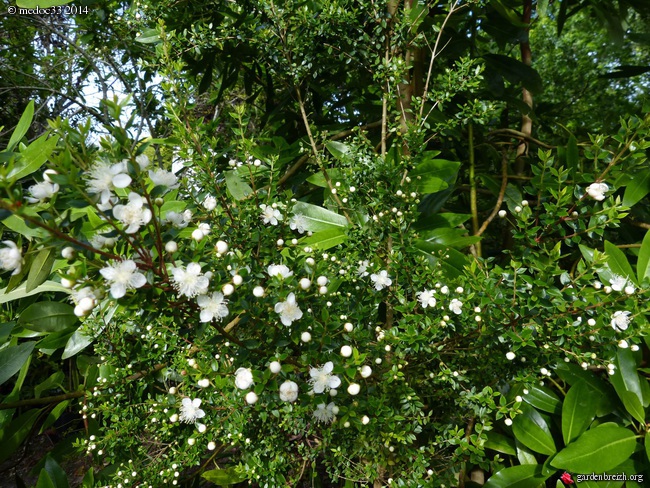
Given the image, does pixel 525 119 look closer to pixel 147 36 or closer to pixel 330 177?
pixel 330 177

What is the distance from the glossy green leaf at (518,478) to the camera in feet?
2.66

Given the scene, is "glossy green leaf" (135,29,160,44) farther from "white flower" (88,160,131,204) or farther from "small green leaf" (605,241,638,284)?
"small green leaf" (605,241,638,284)

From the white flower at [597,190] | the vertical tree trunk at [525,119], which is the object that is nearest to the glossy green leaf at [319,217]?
the white flower at [597,190]

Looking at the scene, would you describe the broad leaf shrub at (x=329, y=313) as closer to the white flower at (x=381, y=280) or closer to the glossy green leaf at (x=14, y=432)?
the white flower at (x=381, y=280)

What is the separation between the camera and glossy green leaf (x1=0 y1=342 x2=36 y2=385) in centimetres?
84

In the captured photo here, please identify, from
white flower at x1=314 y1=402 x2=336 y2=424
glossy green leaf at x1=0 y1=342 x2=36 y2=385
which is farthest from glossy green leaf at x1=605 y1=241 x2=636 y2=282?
glossy green leaf at x1=0 y1=342 x2=36 y2=385

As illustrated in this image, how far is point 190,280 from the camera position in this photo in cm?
44

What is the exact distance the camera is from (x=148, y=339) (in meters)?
0.79

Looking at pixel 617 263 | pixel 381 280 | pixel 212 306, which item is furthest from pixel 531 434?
pixel 212 306

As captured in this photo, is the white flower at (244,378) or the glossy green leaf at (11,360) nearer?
the white flower at (244,378)

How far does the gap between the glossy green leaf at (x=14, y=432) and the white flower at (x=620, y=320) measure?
4.01ft

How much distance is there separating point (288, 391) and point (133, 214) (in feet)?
0.85

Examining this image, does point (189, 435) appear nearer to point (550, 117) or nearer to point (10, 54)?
point (550, 117)

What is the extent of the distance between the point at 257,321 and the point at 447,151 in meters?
0.97
